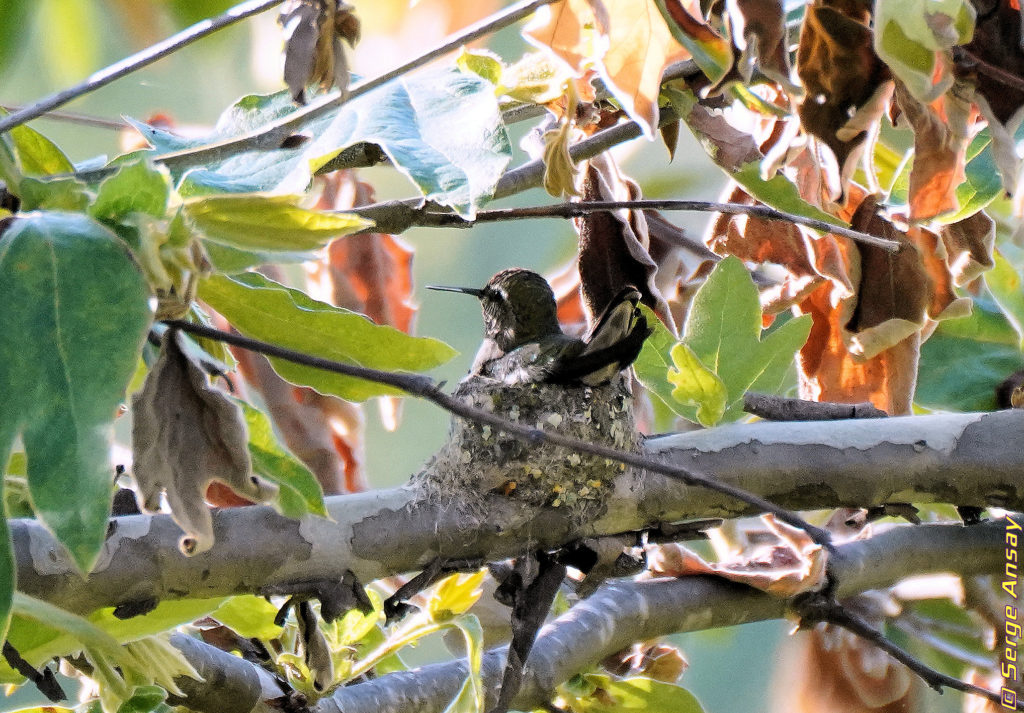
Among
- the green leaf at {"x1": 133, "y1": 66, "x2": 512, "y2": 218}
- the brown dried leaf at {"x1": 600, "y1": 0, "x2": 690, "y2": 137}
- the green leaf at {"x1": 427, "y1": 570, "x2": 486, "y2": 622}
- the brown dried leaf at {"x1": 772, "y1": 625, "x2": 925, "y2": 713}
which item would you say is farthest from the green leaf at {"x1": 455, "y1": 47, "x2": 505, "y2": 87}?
the brown dried leaf at {"x1": 772, "y1": 625, "x2": 925, "y2": 713}

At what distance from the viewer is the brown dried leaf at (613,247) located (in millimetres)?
869

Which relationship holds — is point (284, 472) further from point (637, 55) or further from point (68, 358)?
point (637, 55)

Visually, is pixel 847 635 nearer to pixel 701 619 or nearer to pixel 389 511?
pixel 701 619

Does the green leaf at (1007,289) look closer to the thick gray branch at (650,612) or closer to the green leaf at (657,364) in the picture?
the thick gray branch at (650,612)

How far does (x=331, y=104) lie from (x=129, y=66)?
10 cm

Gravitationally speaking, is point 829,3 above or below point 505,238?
above

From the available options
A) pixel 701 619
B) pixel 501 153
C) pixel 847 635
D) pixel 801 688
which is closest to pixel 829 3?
pixel 501 153

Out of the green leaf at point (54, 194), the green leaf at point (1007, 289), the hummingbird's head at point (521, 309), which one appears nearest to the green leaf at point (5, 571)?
the green leaf at point (54, 194)

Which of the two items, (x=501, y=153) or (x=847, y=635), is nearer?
(x=501, y=153)

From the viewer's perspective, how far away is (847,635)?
133 centimetres

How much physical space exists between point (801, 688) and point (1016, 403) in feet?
1.86

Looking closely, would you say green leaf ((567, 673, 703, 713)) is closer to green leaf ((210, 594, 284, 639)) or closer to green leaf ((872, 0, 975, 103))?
green leaf ((210, 594, 284, 639))

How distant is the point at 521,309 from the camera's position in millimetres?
1326

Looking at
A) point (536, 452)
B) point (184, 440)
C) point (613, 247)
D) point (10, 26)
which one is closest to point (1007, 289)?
point (613, 247)
